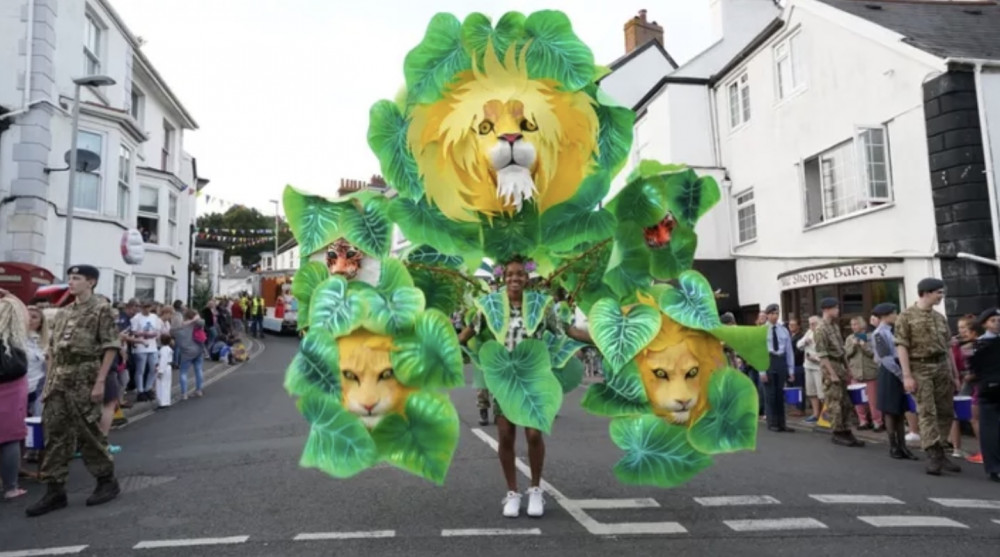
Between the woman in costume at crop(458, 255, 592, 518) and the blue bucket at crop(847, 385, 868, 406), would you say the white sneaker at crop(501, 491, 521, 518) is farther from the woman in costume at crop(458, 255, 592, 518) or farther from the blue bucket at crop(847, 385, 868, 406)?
the blue bucket at crop(847, 385, 868, 406)

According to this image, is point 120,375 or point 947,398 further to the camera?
point 120,375

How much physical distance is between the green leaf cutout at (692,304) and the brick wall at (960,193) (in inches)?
314

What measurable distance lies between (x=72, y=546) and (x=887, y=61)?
1261 centimetres

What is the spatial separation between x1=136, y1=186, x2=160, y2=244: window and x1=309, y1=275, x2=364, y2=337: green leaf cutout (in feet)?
63.2

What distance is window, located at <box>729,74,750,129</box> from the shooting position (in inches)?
636

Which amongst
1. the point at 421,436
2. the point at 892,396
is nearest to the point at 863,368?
the point at 892,396

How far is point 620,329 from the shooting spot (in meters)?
4.00

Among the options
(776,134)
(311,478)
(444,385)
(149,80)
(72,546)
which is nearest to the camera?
(444,385)

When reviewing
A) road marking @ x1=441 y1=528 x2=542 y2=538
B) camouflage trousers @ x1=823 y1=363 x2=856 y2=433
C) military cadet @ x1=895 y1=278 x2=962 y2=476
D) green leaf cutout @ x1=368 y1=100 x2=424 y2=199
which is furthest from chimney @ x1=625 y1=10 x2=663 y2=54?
road marking @ x1=441 y1=528 x2=542 y2=538

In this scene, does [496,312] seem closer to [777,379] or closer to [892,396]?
[892,396]

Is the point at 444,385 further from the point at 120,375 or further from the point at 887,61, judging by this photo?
the point at 887,61

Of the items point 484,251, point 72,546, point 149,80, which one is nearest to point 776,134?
point 484,251

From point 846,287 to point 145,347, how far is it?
1173 centimetres

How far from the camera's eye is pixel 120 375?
10.0 metres
